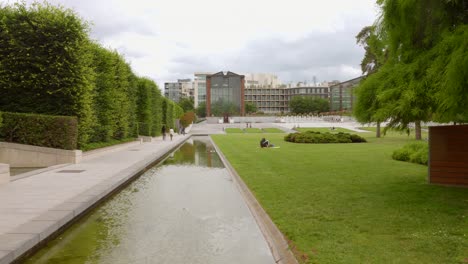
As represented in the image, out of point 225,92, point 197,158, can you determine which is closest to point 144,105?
point 197,158

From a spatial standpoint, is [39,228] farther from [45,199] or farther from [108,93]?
Result: [108,93]

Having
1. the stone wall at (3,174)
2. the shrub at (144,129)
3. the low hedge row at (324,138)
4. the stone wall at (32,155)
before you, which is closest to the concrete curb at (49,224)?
the stone wall at (3,174)

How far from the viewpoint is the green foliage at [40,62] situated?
1900cm

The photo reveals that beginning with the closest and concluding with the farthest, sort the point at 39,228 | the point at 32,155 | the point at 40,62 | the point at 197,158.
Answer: the point at 39,228, the point at 32,155, the point at 40,62, the point at 197,158

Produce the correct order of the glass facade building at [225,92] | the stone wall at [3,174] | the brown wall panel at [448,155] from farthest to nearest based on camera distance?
1. the glass facade building at [225,92]
2. the stone wall at [3,174]
3. the brown wall panel at [448,155]

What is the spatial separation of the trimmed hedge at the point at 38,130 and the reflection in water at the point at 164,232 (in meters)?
8.29

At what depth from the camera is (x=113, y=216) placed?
8.70 m

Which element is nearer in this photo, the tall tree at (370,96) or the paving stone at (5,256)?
the paving stone at (5,256)

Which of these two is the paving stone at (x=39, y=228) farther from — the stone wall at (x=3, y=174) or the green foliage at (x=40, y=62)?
the green foliage at (x=40, y=62)

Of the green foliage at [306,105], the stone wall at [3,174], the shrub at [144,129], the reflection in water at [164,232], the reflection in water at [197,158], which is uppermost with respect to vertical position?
the green foliage at [306,105]

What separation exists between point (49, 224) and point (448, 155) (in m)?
9.93

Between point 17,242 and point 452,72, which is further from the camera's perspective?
point 452,72

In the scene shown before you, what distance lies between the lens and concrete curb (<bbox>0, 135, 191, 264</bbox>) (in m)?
5.75

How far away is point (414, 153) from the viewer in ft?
59.3
